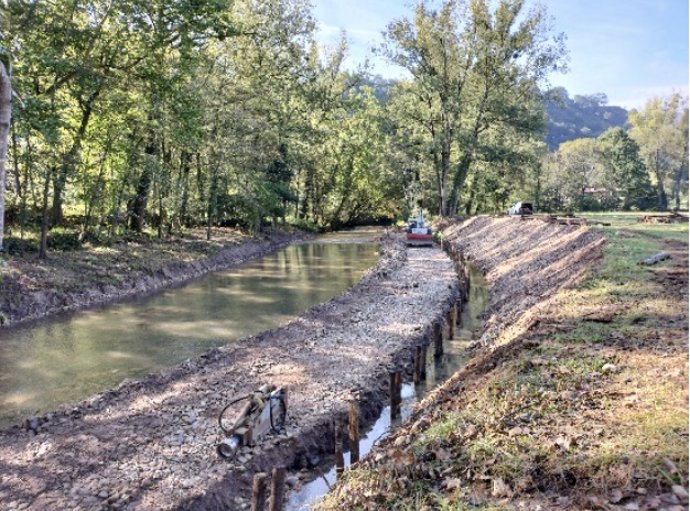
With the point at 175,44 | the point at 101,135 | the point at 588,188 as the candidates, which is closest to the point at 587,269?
the point at 175,44

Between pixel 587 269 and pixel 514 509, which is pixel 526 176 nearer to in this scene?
pixel 587 269

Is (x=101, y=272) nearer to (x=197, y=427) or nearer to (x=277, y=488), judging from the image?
(x=197, y=427)

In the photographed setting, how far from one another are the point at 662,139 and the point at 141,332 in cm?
6859

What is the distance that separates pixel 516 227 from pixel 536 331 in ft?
79.6

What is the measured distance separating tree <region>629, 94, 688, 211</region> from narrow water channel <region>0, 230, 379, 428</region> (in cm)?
5279

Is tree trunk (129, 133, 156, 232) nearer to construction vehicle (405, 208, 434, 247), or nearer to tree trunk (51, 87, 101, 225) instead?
tree trunk (51, 87, 101, 225)

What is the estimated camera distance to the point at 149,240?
32.2 metres

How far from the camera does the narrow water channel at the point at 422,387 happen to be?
857 centimetres

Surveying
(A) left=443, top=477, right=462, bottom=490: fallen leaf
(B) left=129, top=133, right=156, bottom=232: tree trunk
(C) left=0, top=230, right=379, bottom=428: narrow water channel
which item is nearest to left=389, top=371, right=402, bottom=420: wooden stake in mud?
(A) left=443, top=477, right=462, bottom=490: fallen leaf

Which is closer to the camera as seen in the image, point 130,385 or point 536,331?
point 536,331

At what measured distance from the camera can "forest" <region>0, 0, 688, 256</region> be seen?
21.8 meters

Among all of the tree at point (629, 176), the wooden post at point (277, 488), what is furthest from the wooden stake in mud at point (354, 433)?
the tree at point (629, 176)

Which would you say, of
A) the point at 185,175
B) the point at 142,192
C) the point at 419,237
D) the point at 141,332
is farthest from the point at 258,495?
the point at 419,237

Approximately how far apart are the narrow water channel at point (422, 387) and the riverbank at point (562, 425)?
1.51 m
